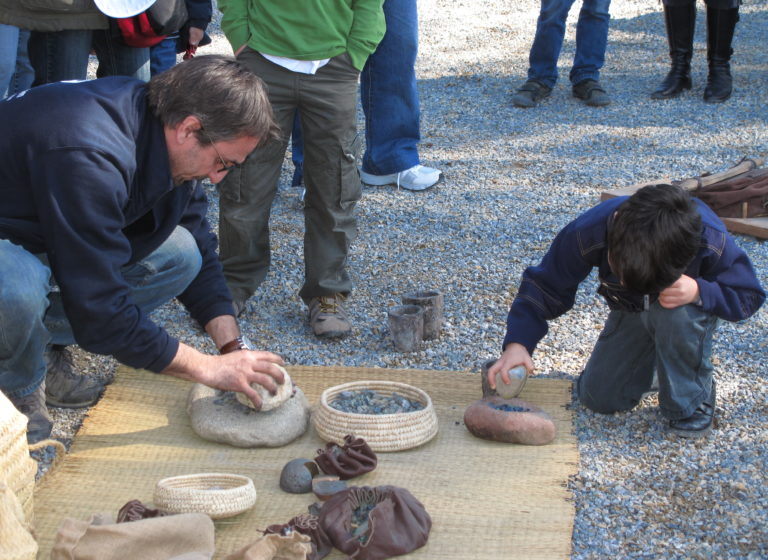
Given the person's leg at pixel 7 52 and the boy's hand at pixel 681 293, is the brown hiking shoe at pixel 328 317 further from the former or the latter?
the person's leg at pixel 7 52

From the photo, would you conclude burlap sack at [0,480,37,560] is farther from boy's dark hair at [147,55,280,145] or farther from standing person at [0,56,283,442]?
boy's dark hair at [147,55,280,145]

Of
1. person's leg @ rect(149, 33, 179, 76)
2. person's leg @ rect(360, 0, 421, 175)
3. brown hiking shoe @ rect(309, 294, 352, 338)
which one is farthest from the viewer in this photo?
person's leg @ rect(360, 0, 421, 175)

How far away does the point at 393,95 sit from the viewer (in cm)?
552

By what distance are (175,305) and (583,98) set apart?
476 cm

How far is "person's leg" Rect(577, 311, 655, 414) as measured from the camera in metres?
3.09

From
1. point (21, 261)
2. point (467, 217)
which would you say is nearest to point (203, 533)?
point (21, 261)

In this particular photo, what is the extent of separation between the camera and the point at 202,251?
3.31 m

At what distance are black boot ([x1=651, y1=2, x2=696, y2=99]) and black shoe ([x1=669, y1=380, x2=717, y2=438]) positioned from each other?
16.5 feet

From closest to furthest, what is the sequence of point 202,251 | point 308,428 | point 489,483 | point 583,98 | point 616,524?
1. point 616,524
2. point 489,483
3. point 308,428
4. point 202,251
5. point 583,98

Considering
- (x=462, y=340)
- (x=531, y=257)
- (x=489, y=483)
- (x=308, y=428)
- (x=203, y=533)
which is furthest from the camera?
(x=531, y=257)

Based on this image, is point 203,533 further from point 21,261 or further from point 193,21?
point 193,21

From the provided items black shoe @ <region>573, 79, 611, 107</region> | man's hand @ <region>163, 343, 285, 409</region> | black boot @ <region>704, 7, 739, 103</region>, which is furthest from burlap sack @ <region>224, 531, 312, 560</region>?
black boot @ <region>704, 7, 739, 103</region>

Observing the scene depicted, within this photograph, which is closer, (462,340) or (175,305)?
(462,340)

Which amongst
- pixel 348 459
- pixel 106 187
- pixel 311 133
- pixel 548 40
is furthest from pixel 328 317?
pixel 548 40
